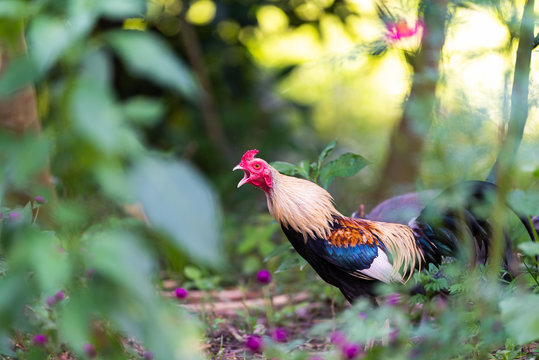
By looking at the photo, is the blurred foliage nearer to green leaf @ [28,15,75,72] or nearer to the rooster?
green leaf @ [28,15,75,72]

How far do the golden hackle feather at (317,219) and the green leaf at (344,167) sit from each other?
0.67 feet

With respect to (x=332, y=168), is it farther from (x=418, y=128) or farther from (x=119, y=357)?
(x=119, y=357)

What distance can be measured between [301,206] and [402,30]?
0.84 metres

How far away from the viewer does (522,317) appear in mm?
1595

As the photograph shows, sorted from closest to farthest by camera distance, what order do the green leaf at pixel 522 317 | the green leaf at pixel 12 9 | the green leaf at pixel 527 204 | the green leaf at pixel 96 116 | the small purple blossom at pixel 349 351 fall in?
the green leaf at pixel 96 116 < the green leaf at pixel 12 9 < the green leaf at pixel 522 317 < the small purple blossom at pixel 349 351 < the green leaf at pixel 527 204

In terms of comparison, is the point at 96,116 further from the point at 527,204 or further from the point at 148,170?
the point at 527,204

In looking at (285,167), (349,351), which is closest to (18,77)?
(349,351)

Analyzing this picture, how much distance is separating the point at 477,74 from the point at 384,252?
2.69ft

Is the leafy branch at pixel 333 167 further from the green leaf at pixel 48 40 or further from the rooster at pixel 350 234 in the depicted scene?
the green leaf at pixel 48 40

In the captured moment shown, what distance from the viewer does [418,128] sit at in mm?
2049

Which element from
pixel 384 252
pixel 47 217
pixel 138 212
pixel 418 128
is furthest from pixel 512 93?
pixel 138 212

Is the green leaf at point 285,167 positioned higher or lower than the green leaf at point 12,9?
lower

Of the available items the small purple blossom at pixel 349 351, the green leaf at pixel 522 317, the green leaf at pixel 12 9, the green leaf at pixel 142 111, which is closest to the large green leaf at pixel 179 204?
the green leaf at pixel 142 111

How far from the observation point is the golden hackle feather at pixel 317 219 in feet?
8.37
